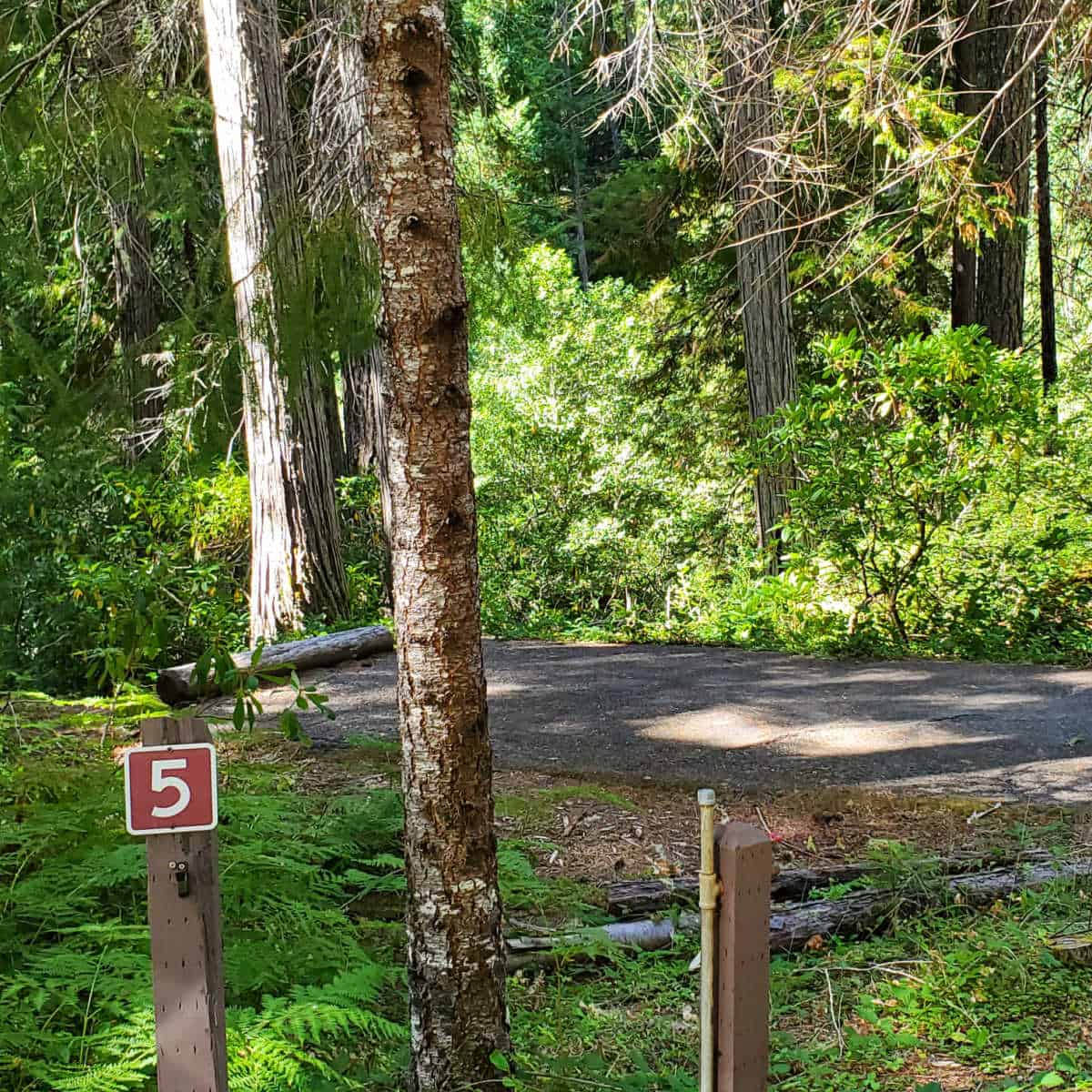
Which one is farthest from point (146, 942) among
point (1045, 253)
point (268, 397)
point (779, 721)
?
point (1045, 253)

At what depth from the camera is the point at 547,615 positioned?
14.9 m

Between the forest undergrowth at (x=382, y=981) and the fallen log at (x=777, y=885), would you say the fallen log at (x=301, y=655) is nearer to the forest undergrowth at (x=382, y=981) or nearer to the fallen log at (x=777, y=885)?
the forest undergrowth at (x=382, y=981)

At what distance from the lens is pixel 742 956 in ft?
8.23

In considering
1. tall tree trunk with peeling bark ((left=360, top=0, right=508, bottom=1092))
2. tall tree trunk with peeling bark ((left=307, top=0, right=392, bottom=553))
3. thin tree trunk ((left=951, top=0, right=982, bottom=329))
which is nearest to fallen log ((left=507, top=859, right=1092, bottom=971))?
tall tree trunk with peeling bark ((left=360, top=0, right=508, bottom=1092))

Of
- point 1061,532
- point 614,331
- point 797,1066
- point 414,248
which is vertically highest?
point 614,331

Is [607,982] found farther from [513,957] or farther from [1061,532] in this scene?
[1061,532]

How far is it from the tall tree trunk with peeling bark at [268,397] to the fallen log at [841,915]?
197 inches

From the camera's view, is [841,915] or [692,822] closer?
[841,915]

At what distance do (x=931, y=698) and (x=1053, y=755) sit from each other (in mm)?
1544

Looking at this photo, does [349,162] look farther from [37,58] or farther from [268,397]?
[268,397]

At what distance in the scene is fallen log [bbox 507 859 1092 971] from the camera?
4449 mm

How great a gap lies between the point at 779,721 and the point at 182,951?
552 centimetres

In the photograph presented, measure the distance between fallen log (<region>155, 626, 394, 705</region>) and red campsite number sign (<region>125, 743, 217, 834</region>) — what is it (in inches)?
231

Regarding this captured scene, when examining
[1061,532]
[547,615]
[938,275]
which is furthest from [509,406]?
[1061,532]
